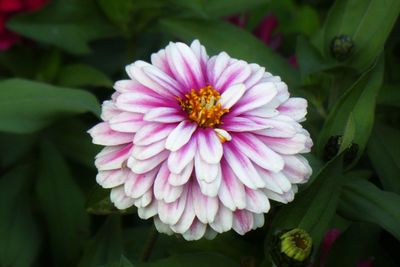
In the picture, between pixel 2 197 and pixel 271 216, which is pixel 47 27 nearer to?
pixel 2 197

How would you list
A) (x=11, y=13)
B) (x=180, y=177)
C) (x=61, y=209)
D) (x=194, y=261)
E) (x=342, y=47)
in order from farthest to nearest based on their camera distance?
(x=11, y=13) < (x=61, y=209) < (x=342, y=47) < (x=194, y=261) < (x=180, y=177)

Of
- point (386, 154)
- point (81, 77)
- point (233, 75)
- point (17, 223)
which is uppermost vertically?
point (233, 75)

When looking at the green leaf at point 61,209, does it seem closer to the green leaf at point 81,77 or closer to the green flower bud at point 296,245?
the green leaf at point 81,77

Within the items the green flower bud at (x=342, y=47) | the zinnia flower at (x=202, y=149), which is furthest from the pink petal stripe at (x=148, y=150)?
the green flower bud at (x=342, y=47)

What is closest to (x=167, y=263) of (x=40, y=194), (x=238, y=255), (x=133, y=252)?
(x=238, y=255)

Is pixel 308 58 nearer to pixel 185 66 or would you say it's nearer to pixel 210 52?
pixel 210 52

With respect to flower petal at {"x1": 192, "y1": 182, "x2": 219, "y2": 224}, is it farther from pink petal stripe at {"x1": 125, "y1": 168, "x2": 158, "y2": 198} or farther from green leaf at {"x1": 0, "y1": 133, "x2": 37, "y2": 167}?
green leaf at {"x1": 0, "y1": 133, "x2": 37, "y2": 167}

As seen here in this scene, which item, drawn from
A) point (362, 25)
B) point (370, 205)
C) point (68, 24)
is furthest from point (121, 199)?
point (68, 24)
